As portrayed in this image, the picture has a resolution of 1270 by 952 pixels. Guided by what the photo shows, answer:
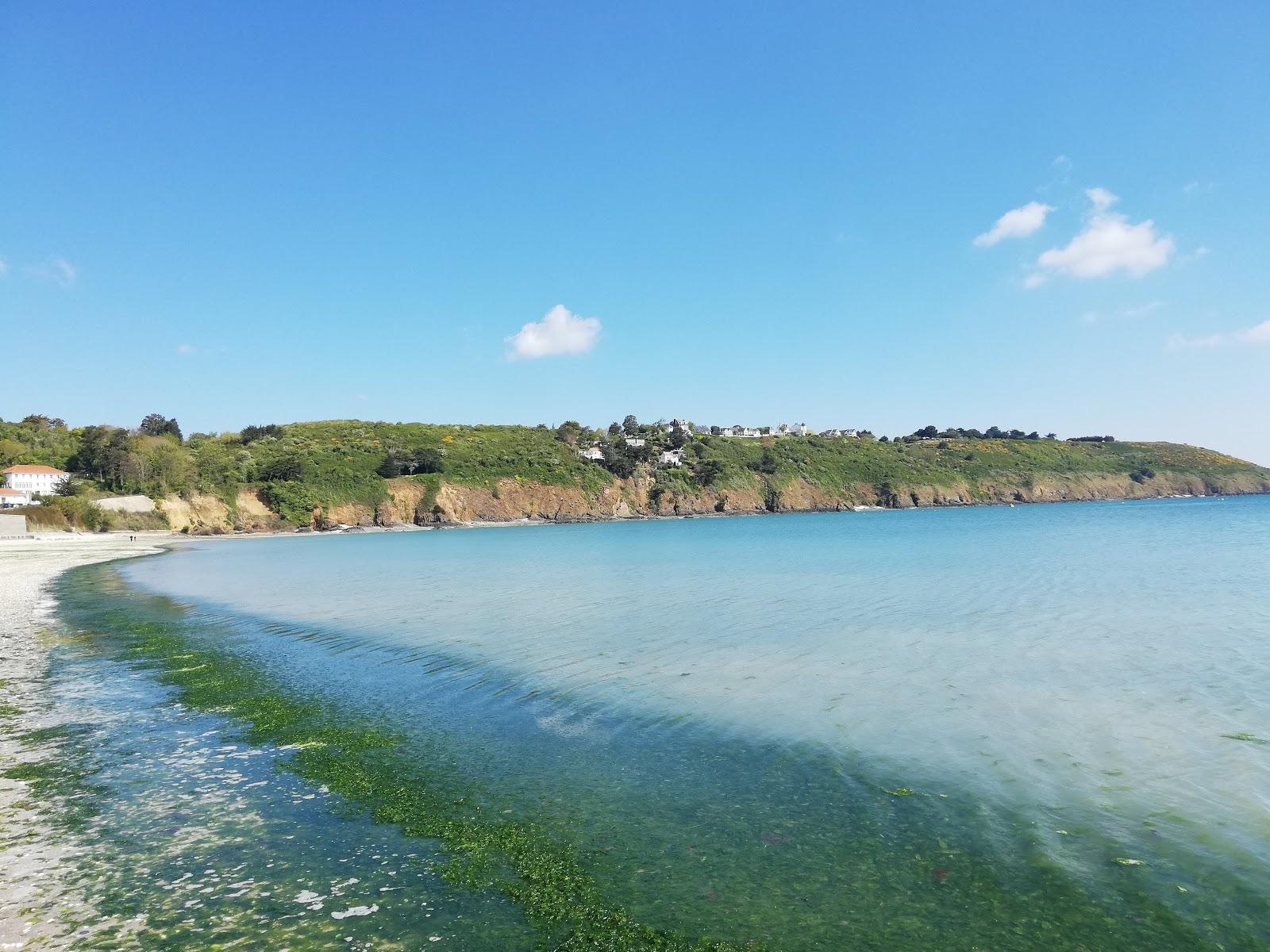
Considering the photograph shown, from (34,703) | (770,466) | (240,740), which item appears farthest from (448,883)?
(770,466)

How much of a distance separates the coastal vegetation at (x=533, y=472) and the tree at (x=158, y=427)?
361 millimetres

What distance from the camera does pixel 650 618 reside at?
21.9 meters

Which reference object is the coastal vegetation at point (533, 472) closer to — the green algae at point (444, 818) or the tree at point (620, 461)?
the tree at point (620, 461)

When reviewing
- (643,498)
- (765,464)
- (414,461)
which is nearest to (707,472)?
(643,498)

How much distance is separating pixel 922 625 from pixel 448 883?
1652cm

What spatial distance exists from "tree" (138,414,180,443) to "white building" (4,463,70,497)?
75.2 ft

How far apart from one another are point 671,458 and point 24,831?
142m

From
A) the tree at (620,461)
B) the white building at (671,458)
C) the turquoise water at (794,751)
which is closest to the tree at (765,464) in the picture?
the white building at (671,458)

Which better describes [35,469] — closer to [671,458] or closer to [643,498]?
[643,498]

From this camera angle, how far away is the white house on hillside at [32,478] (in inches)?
3755

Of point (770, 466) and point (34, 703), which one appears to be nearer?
point (34, 703)

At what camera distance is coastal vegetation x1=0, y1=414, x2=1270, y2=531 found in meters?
96.4

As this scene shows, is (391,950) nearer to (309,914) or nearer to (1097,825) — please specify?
(309,914)

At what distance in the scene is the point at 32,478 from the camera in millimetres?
96062
